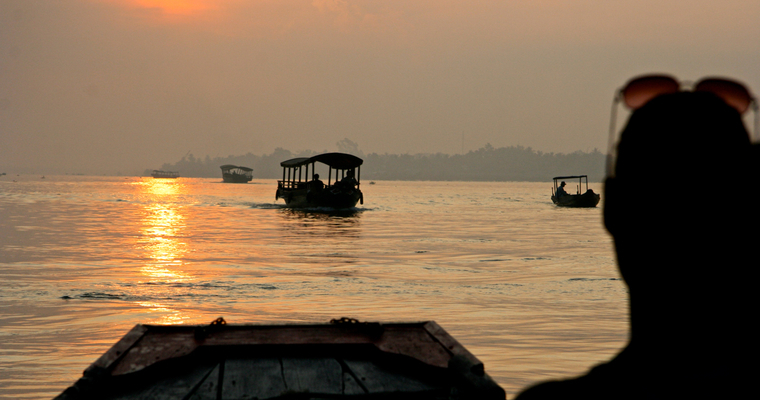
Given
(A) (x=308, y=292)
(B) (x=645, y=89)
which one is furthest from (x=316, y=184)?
(B) (x=645, y=89)

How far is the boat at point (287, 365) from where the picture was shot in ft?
12.3

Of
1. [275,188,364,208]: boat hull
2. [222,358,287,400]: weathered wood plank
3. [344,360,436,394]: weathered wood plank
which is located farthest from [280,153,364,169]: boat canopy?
[344,360,436,394]: weathered wood plank

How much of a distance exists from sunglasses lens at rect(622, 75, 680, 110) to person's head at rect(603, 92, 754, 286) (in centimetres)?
5

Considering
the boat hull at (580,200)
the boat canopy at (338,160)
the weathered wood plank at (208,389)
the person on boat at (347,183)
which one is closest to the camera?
the weathered wood plank at (208,389)

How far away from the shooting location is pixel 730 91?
95cm

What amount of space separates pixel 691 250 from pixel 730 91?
270mm

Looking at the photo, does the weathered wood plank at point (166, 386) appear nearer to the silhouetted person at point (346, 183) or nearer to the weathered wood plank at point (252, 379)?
the weathered wood plank at point (252, 379)

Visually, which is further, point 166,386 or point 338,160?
point 338,160

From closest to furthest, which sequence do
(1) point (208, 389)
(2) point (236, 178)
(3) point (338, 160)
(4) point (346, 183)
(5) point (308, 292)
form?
(1) point (208, 389)
(5) point (308, 292)
(3) point (338, 160)
(4) point (346, 183)
(2) point (236, 178)

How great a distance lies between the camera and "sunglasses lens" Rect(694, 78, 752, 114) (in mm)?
931

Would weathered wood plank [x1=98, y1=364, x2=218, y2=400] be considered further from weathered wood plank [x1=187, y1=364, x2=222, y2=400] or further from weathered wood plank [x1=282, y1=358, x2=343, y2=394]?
weathered wood plank [x1=282, y1=358, x2=343, y2=394]

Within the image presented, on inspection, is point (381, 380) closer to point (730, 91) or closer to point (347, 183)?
point (730, 91)

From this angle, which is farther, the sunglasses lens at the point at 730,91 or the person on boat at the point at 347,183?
the person on boat at the point at 347,183

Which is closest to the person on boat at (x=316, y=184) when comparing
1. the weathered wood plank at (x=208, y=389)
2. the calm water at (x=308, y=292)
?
the calm water at (x=308, y=292)
